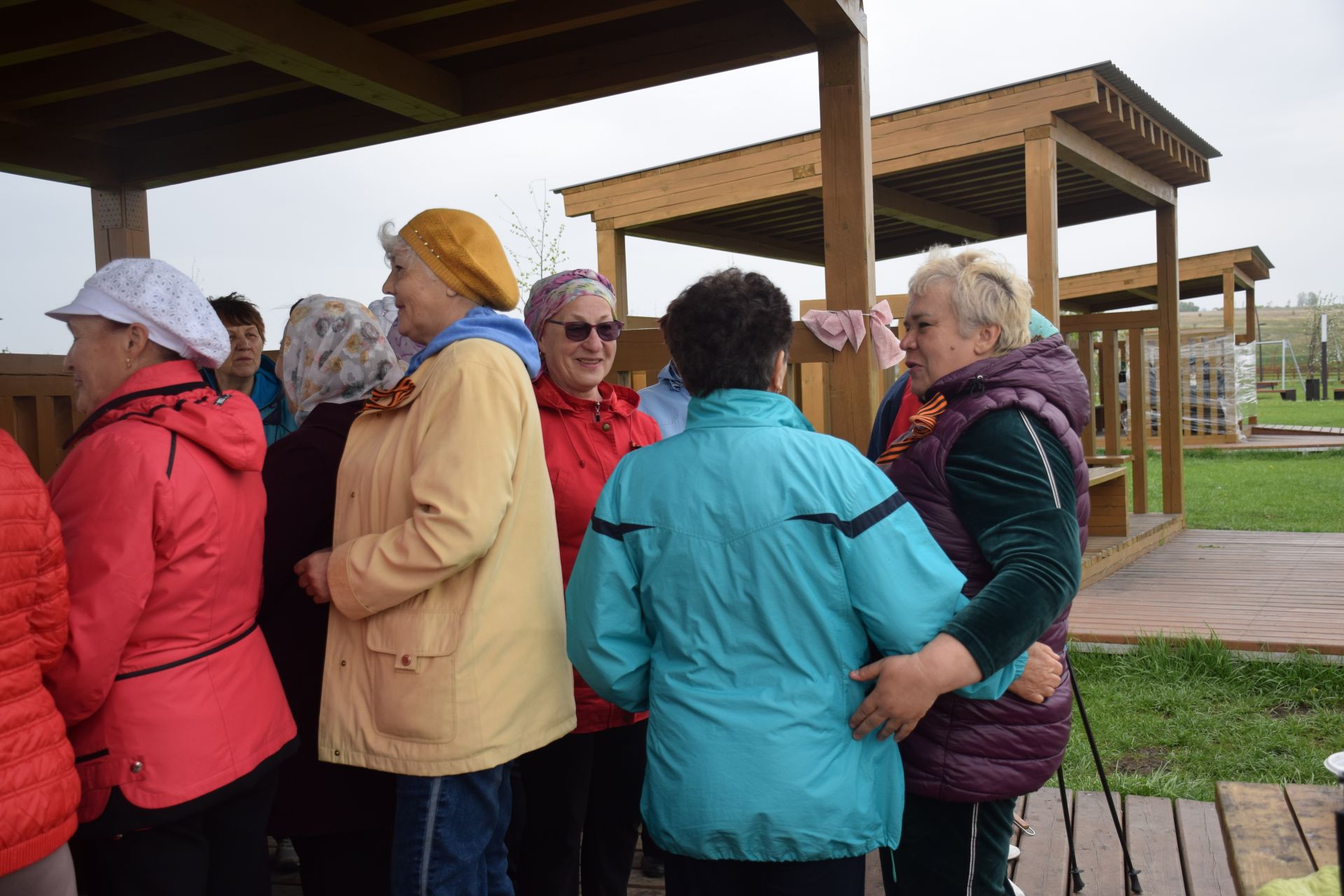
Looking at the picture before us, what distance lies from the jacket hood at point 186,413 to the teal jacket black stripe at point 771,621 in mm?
777

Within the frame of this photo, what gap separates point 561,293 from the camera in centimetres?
297

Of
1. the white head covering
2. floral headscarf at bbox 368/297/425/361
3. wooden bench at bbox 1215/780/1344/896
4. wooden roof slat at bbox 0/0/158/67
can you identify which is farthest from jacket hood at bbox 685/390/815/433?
wooden roof slat at bbox 0/0/158/67

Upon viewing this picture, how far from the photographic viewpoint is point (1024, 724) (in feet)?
6.54

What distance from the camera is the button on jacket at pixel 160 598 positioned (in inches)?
68.5

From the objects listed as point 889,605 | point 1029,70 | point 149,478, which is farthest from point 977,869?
point 1029,70

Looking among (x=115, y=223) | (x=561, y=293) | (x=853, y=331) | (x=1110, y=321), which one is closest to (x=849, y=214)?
(x=853, y=331)

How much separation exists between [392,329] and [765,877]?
2492 mm

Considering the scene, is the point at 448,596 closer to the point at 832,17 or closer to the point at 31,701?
the point at 31,701

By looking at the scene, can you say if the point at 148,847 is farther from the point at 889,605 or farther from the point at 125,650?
the point at 889,605

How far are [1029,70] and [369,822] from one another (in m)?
7.40

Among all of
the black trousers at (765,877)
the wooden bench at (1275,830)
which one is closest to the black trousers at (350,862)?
the black trousers at (765,877)

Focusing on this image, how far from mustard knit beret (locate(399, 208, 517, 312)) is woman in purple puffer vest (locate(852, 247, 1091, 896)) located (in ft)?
3.12

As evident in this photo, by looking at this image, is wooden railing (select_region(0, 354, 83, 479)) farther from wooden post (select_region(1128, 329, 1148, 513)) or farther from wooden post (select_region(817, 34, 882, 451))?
wooden post (select_region(1128, 329, 1148, 513))

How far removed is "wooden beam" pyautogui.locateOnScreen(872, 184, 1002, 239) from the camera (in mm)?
9266
